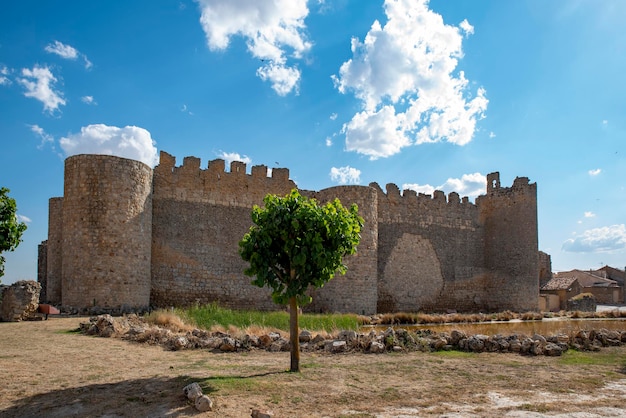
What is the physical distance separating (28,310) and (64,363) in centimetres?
746

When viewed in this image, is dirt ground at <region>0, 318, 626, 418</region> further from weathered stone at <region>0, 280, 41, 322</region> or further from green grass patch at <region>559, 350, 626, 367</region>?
weathered stone at <region>0, 280, 41, 322</region>

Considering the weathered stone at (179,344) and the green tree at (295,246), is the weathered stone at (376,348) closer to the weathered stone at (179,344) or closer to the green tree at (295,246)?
the green tree at (295,246)

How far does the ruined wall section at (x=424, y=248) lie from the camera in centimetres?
2527

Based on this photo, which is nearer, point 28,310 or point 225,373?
point 225,373

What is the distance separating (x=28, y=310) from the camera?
48.4ft

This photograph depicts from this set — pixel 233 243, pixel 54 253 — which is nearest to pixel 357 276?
pixel 233 243

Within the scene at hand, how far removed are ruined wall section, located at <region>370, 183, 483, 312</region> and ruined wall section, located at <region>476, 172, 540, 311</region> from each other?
2.70 ft

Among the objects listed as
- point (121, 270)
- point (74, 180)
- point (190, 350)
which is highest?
point (74, 180)

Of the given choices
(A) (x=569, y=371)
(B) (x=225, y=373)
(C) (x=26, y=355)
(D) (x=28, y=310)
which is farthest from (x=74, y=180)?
(A) (x=569, y=371)

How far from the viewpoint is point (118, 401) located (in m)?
6.29

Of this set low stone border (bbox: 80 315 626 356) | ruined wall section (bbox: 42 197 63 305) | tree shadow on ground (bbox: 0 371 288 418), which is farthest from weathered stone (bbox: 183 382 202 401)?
ruined wall section (bbox: 42 197 63 305)

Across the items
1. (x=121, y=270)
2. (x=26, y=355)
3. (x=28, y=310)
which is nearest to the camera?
(x=26, y=355)

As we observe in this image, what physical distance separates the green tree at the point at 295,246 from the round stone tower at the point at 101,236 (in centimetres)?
1068

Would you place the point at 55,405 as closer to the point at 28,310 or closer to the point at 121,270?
the point at 28,310
